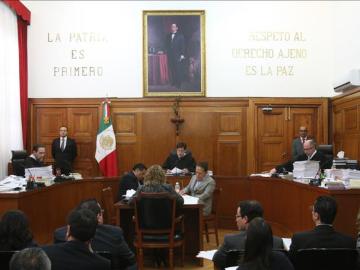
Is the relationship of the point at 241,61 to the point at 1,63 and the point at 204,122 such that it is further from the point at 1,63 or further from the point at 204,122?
the point at 1,63

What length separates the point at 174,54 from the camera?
10727 mm

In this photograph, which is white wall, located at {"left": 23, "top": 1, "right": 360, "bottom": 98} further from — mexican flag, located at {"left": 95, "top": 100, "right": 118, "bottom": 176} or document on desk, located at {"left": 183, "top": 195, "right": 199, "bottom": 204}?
document on desk, located at {"left": 183, "top": 195, "right": 199, "bottom": 204}

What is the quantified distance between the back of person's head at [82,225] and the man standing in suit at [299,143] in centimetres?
771

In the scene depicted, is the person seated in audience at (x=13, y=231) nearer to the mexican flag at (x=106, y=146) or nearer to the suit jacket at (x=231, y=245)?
the suit jacket at (x=231, y=245)

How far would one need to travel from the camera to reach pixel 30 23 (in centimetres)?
1074

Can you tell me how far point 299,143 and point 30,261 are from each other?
8.57 metres

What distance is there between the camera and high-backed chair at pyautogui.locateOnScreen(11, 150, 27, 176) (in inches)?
348

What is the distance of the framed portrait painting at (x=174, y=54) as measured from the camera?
1073 cm

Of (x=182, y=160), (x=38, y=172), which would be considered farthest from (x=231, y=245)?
(x=182, y=160)

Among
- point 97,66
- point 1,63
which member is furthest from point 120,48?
point 1,63

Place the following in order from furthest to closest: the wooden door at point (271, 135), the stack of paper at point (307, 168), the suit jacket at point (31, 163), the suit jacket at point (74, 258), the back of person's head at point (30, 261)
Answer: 1. the wooden door at point (271, 135)
2. the suit jacket at point (31, 163)
3. the stack of paper at point (307, 168)
4. the suit jacket at point (74, 258)
5. the back of person's head at point (30, 261)

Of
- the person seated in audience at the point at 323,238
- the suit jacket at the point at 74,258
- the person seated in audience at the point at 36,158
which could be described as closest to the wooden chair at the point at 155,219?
the person seated in audience at the point at 323,238

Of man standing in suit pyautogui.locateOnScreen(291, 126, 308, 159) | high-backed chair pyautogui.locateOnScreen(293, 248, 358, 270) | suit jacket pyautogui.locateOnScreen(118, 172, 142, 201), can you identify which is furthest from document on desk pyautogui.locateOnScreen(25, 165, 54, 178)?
man standing in suit pyautogui.locateOnScreen(291, 126, 308, 159)

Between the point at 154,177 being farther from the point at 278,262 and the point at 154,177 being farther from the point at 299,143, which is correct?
the point at 299,143
